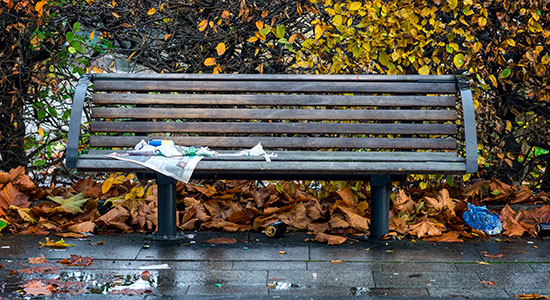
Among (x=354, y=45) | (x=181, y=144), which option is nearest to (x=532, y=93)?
(x=354, y=45)

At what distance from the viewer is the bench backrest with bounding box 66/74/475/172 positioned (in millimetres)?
4805

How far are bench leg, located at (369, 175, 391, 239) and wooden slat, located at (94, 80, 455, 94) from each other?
64 centimetres

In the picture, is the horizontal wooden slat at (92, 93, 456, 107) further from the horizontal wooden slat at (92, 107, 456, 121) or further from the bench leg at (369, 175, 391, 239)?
the bench leg at (369, 175, 391, 239)

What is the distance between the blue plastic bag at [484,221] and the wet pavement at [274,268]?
0.12 meters

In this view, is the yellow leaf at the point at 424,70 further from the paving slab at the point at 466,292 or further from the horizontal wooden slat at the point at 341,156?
the paving slab at the point at 466,292

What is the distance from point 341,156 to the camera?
460 centimetres

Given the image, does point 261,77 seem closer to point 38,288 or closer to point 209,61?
point 209,61

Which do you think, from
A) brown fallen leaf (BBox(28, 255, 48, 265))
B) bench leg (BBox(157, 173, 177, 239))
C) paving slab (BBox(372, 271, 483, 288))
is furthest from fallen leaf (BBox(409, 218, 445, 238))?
brown fallen leaf (BBox(28, 255, 48, 265))

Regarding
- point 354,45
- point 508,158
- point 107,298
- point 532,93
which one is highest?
point 354,45

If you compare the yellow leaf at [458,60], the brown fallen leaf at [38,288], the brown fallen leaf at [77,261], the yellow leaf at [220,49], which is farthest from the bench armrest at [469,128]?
the brown fallen leaf at [38,288]

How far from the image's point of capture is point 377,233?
471cm

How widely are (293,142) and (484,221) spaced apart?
55.3 inches

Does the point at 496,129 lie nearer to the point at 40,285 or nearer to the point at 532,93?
the point at 532,93

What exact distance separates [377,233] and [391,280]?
32.9 inches
